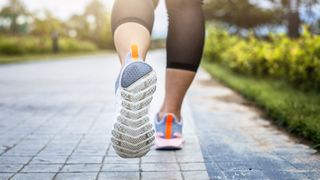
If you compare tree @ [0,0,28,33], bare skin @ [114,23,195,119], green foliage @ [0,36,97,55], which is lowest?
green foliage @ [0,36,97,55]

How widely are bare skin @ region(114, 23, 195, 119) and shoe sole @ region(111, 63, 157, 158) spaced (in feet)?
0.61

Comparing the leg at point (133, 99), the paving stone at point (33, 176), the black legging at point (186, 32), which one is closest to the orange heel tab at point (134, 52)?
the leg at point (133, 99)

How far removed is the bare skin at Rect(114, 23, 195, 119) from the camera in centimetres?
194

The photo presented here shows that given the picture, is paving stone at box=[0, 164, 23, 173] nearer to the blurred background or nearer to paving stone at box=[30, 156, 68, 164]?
paving stone at box=[30, 156, 68, 164]

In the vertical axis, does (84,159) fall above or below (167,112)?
below

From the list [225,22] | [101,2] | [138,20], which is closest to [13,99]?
[138,20]

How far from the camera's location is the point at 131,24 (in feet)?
6.63

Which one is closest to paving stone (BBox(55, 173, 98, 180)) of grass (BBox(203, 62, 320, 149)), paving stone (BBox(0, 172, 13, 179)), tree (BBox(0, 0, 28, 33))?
paving stone (BBox(0, 172, 13, 179))

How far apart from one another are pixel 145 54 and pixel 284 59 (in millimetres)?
3985

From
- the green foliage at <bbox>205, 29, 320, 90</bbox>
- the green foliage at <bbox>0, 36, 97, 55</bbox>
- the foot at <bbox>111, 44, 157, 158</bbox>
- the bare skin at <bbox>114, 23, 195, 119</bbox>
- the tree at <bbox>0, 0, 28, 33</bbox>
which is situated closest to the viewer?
the foot at <bbox>111, 44, 157, 158</bbox>

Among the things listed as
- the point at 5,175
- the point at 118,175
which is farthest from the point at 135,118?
the point at 5,175

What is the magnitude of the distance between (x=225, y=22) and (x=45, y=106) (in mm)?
31774

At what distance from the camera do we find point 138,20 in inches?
80.4

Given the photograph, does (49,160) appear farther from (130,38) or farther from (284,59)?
(284,59)
